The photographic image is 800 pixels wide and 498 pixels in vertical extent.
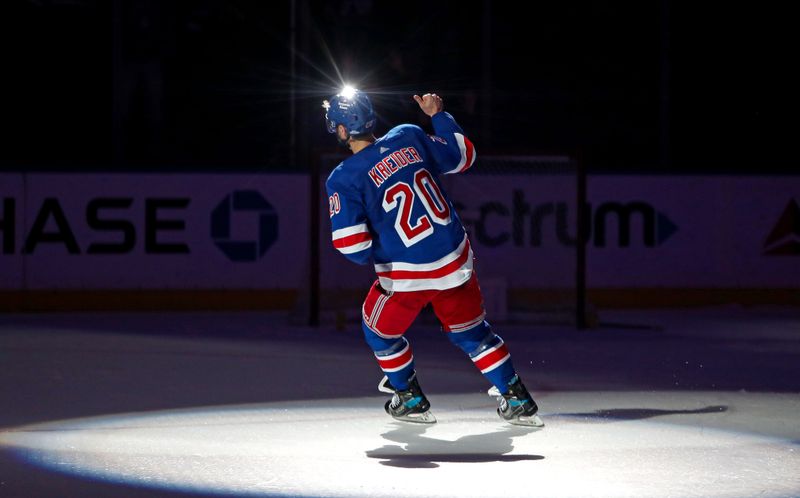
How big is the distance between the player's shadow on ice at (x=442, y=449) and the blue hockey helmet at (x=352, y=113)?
4.09 ft

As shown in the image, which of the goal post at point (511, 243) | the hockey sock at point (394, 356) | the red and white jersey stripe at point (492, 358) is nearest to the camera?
the red and white jersey stripe at point (492, 358)

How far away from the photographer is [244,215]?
11391 mm

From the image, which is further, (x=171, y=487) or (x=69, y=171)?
(x=69, y=171)

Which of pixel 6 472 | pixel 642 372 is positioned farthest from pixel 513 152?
pixel 6 472

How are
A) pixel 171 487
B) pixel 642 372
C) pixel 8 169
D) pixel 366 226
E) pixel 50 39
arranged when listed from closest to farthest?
1. pixel 171 487
2. pixel 366 226
3. pixel 642 372
4. pixel 8 169
5. pixel 50 39

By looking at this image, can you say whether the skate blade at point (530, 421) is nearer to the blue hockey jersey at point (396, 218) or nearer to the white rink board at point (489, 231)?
the blue hockey jersey at point (396, 218)

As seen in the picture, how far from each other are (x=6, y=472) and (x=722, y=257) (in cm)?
786

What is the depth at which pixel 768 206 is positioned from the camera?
11.8 m

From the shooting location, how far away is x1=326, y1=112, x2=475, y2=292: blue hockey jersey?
19.1 feet

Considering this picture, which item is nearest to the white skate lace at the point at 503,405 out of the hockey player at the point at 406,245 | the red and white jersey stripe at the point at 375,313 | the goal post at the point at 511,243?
the hockey player at the point at 406,245

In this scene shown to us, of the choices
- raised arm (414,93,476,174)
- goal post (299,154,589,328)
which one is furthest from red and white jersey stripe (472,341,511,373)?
goal post (299,154,589,328)

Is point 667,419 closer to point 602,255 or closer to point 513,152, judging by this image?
point 513,152

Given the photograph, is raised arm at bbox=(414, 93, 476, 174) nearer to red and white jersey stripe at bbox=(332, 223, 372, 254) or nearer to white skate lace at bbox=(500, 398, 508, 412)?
red and white jersey stripe at bbox=(332, 223, 372, 254)

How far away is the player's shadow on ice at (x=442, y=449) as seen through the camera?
17.1ft
